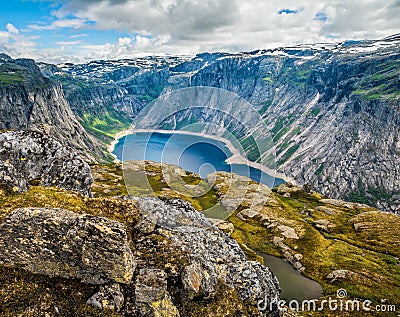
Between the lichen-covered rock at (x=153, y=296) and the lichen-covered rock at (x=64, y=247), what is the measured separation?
1.07m

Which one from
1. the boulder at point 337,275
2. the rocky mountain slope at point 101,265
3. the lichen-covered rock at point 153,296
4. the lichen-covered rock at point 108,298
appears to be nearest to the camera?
the rocky mountain slope at point 101,265

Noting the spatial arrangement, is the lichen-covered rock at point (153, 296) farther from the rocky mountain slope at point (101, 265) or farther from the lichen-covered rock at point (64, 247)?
the lichen-covered rock at point (64, 247)

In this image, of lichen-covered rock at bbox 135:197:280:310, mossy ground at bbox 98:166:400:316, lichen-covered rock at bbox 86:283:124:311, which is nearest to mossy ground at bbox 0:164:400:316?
mossy ground at bbox 98:166:400:316

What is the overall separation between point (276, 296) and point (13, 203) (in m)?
25.1

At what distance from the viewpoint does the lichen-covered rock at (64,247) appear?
59.5ft

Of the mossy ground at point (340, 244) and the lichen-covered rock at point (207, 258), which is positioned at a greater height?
the lichen-covered rock at point (207, 258)

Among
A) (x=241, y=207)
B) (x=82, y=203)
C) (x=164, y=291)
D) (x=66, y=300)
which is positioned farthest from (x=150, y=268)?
(x=241, y=207)

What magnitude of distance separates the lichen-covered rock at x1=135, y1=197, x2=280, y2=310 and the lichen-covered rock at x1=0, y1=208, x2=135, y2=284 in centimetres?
537

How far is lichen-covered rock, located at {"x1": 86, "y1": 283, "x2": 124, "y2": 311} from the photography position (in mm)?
17681

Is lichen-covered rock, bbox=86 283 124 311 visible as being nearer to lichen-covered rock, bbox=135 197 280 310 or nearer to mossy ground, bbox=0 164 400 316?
mossy ground, bbox=0 164 400 316

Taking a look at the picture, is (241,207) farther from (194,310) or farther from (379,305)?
(194,310)

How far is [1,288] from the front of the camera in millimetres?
16438

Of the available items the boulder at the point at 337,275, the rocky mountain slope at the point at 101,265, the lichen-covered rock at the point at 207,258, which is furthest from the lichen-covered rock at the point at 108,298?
the boulder at the point at 337,275

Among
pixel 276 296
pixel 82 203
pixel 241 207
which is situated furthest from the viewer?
pixel 241 207
